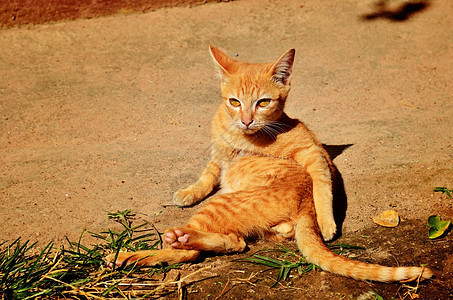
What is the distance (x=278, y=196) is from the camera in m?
3.23

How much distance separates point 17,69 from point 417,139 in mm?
4575

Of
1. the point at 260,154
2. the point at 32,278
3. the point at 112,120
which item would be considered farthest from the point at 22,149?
the point at 260,154

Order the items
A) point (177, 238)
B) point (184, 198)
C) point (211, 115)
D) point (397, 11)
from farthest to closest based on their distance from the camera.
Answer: point (397, 11) < point (211, 115) < point (184, 198) < point (177, 238)

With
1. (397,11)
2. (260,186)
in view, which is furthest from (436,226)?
(397,11)

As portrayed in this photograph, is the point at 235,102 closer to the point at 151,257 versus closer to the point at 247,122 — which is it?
the point at 247,122

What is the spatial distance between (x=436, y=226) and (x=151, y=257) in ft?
6.55

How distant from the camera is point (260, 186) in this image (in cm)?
339

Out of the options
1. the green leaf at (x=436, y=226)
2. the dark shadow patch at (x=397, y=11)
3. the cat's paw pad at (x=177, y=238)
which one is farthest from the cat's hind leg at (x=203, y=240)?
the dark shadow patch at (x=397, y=11)

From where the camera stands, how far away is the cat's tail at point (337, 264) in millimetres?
2682

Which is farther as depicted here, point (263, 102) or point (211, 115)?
point (211, 115)

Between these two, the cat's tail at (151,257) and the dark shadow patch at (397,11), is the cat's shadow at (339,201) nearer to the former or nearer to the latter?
the cat's tail at (151,257)

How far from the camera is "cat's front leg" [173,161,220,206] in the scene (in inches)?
146

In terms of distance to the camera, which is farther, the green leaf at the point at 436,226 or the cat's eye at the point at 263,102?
the cat's eye at the point at 263,102

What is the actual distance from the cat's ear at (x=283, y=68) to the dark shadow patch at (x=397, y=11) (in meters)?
3.62
